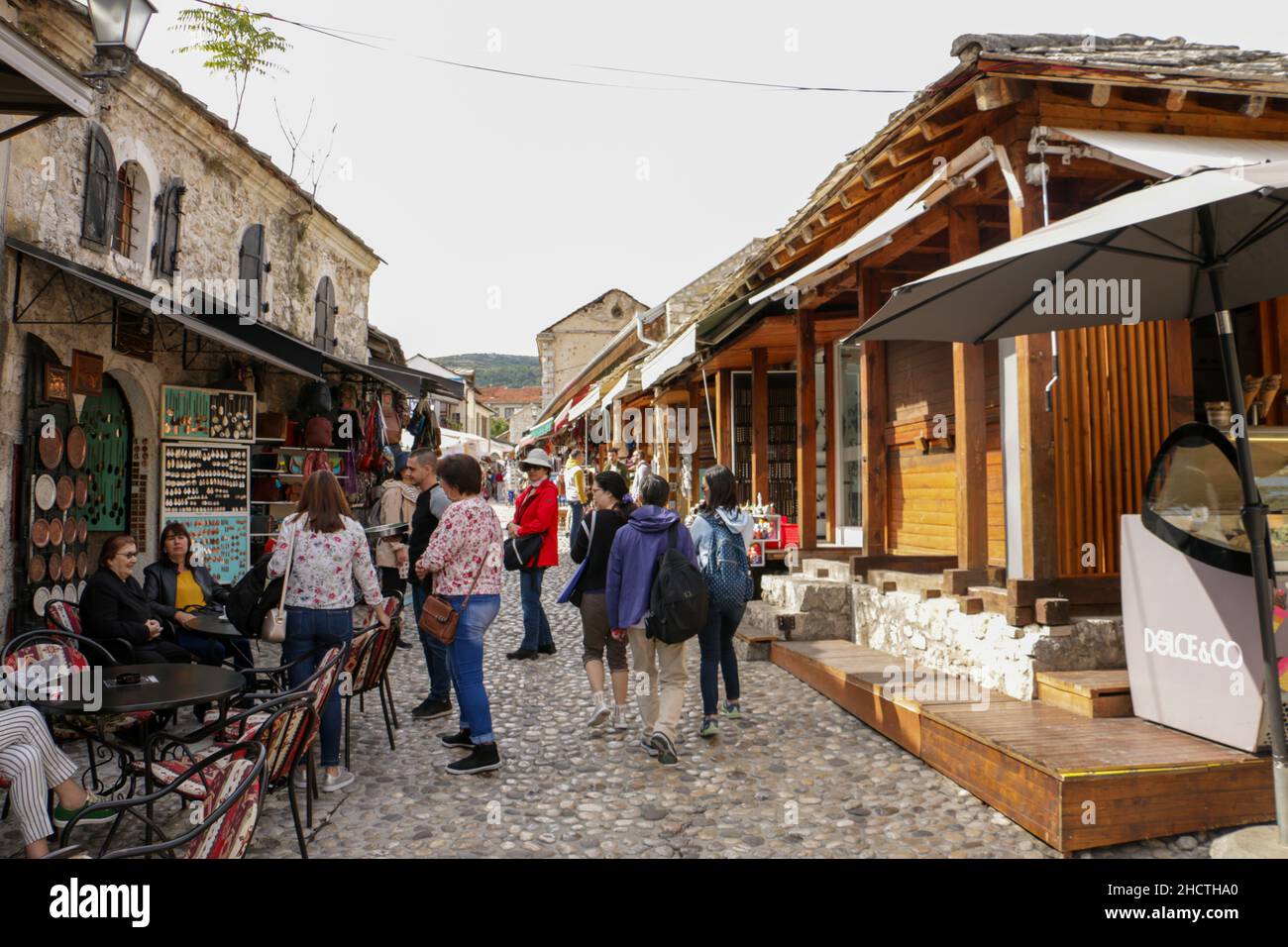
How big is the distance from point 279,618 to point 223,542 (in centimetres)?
549

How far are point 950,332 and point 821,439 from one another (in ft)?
22.5

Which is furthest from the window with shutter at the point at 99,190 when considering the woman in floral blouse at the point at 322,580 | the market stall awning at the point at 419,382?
the woman in floral blouse at the point at 322,580

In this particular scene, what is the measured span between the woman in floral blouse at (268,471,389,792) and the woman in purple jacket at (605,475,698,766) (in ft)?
4.64

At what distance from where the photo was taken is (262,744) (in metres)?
2.84

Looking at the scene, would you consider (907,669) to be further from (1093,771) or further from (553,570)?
(553,570)

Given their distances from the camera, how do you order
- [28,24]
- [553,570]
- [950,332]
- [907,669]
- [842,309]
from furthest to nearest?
[553,570], [842,309], [28,24], [907,669], [950,332]

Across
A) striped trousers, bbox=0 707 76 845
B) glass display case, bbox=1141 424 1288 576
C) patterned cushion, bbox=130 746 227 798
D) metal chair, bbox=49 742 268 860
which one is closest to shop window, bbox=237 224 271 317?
patterned cushion, bbox=130 746 227 798

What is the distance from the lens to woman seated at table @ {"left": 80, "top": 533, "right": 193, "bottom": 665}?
4793mm

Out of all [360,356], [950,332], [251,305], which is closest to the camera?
[950,332]

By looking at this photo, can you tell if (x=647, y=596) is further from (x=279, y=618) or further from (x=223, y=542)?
(x=223, y=542)

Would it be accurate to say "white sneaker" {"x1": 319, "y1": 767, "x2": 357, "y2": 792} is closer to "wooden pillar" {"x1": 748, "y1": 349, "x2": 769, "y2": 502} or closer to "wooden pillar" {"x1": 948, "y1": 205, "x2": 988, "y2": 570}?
"wooden pillar" {"x1": 948, "y1": 205, "x2": 988, "y2": 570}

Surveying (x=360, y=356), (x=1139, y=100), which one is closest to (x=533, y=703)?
(x=1139, y=100)

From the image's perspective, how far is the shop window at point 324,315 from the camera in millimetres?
13658

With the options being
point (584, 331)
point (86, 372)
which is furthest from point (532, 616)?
point (584, 331)
